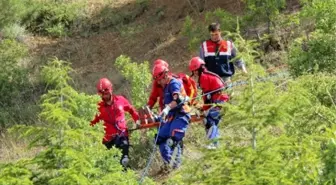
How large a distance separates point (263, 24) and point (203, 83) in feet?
21.9

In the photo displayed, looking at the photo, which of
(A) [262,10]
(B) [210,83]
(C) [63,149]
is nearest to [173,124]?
(B) [210,83]

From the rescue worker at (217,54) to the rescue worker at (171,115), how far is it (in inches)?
38.2

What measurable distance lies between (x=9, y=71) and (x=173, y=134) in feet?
31.6

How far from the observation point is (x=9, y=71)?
17234 millimetres

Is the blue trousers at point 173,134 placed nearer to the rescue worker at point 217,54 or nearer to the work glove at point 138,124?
the work glove at point 138,124

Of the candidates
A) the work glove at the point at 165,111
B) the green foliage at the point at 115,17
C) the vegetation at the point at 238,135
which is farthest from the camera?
the green foliage at the point at 115,17

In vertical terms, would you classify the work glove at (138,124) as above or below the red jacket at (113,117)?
below

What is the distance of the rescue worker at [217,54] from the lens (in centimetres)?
920

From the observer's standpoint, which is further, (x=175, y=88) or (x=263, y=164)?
(x=175, y=88)

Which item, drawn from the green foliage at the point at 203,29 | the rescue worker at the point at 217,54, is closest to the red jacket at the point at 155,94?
the rescue worker at the point at 217,54

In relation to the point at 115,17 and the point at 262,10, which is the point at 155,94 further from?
the point at 115,17

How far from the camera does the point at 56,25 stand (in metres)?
21.8

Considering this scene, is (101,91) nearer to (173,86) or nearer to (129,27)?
(173,86)

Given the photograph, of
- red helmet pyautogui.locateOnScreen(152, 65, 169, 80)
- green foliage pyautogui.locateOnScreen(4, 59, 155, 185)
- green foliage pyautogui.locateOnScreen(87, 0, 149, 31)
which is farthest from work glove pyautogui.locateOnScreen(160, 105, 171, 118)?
green foliage pyautogui.locateOnScreen(87, 0, 149, 31)
